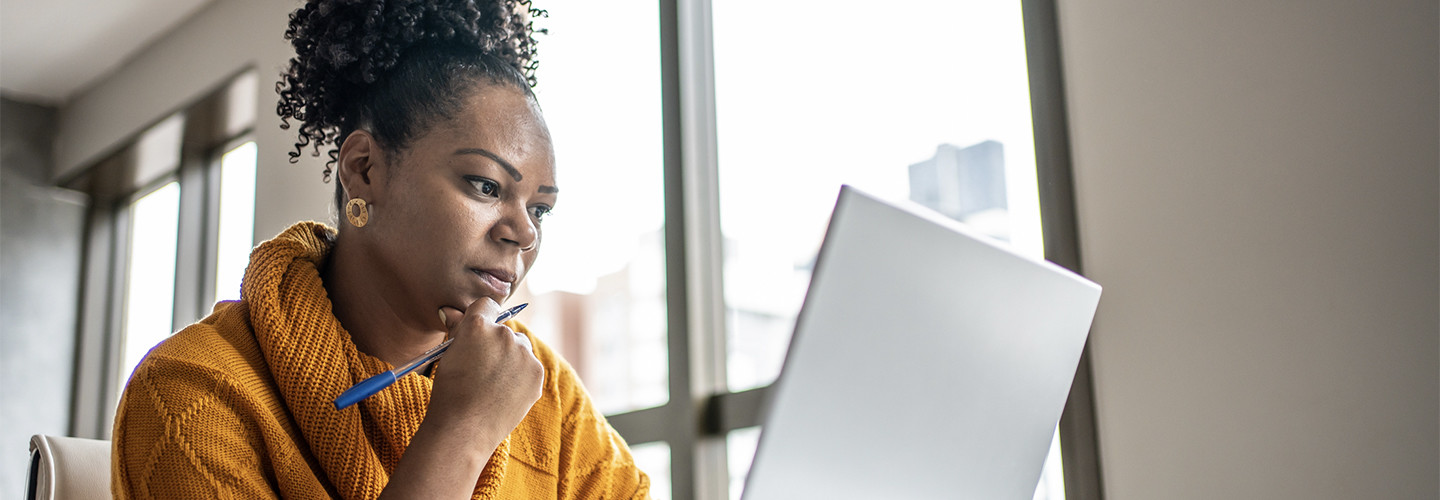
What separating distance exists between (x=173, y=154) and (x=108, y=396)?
0.89 metres

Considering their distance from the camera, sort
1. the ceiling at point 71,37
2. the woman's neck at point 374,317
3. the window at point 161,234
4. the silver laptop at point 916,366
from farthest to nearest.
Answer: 1. the window at point 161,234
2. the ceiling at point 71,37
3. the woman's neck at point 374,317
4. the silver laptop at point 916,366

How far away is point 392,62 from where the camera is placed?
1.26 meters

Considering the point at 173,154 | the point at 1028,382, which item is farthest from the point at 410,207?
the point at 173,154

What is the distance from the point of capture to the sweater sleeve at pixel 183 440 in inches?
37.6

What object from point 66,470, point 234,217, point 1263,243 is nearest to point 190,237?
point 234,217

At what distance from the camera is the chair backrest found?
1323mm

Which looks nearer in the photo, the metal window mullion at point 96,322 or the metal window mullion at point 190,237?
the metal window mullion at point 190,237

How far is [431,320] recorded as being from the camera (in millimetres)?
1192

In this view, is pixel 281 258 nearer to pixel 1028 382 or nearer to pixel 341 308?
pixel 341 308

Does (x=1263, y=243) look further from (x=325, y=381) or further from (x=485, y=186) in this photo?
(x=325, y=381)

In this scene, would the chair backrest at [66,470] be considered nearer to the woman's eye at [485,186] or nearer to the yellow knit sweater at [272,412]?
the yellow knit sweater at [272,412]

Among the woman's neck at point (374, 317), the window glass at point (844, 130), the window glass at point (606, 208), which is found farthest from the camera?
the window glass at point (606, 208)

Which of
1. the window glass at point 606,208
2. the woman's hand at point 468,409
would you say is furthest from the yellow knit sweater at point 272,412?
the window glass at point 606,208

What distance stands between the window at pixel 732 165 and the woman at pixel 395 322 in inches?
26.3
